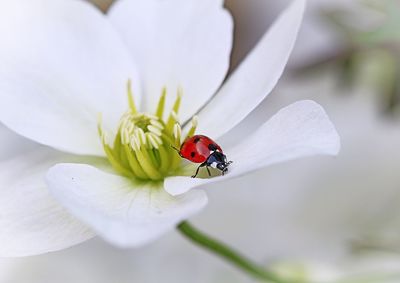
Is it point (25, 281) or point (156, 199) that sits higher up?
point (156, 199)

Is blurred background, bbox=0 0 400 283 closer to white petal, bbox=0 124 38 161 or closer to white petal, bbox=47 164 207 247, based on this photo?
white petal, bbox=0 124 38 161

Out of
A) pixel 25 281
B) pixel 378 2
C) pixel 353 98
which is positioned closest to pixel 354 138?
pixel 353 98

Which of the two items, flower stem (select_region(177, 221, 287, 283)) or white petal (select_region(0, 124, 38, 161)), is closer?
flower stem (select_region(177, 221, 287, 283))

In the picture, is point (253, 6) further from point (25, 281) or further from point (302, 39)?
point (25, 281)

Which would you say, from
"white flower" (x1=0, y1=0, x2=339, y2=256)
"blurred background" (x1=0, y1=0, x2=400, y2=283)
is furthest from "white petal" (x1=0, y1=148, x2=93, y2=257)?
"blurred background" (x1=0, y1=0, x2=400, y2=283)

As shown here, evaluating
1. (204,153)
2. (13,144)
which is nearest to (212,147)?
(204,153)
